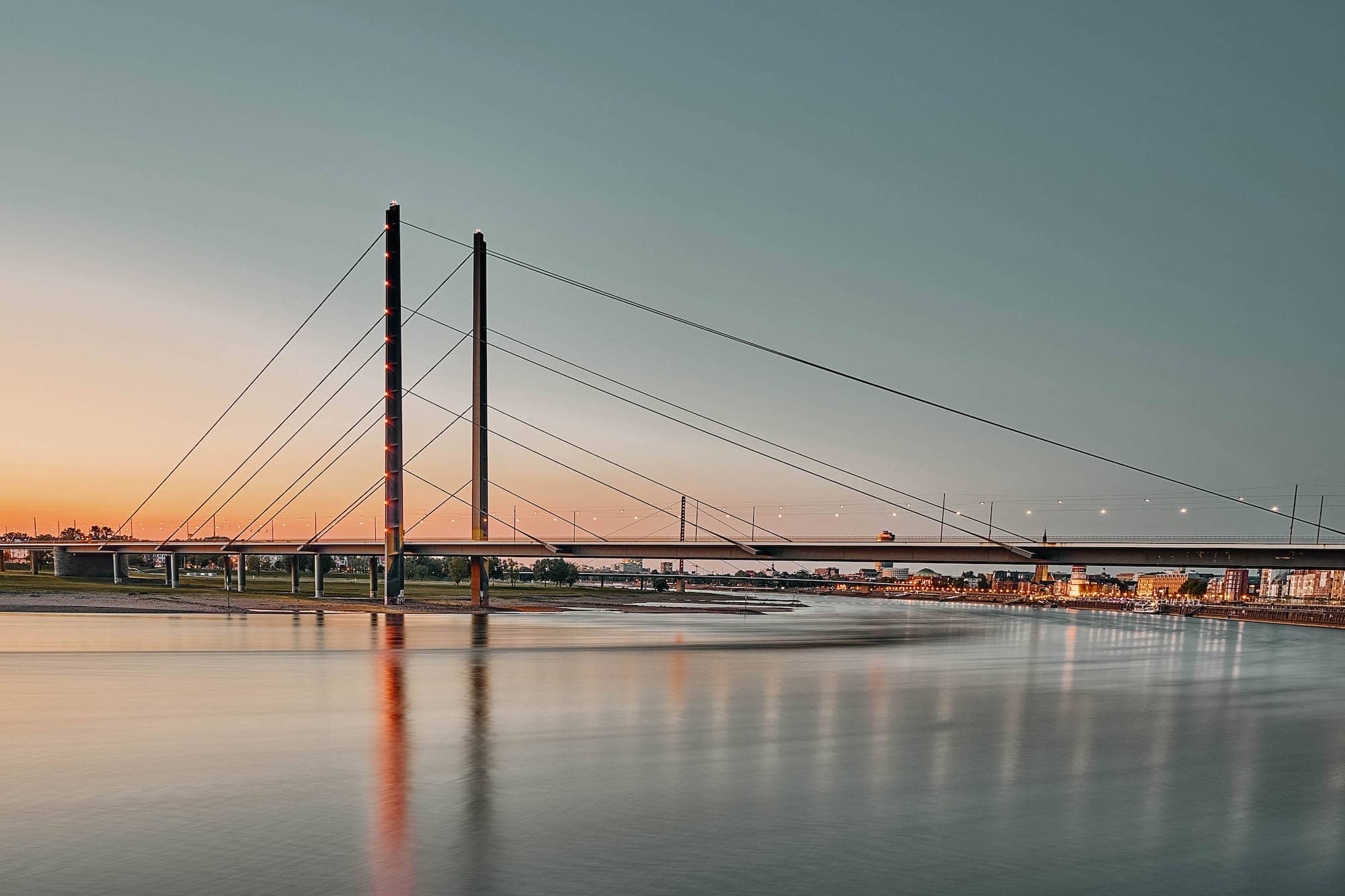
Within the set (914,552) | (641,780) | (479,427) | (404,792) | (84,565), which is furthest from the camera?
(84,565)

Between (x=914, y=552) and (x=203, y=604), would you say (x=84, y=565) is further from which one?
(x=914, y=552)

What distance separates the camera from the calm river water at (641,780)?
1091cm

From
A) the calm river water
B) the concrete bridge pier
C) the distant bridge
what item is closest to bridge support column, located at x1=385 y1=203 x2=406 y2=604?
the distant bridge

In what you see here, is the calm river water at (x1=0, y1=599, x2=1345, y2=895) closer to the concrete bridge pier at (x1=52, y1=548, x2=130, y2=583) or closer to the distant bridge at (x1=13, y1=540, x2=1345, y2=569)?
the distant bridge at (x1=13, y1=540, x2=1345, y2=569)

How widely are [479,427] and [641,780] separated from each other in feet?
203

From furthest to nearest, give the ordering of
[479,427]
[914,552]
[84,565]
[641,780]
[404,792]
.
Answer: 1. [84,565]
2. [479,427]
3. [914,552]
4. [641,780]
5. [404,792]

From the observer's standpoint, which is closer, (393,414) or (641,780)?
(641,780)

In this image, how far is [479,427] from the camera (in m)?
74.9

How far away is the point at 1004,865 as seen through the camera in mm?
11211

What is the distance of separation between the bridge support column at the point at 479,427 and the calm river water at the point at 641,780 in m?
36.1

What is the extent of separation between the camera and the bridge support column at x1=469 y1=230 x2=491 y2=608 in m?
73.2

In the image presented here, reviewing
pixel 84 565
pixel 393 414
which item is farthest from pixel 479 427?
pixel 84 565

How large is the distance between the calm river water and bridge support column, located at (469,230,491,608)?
36114mm

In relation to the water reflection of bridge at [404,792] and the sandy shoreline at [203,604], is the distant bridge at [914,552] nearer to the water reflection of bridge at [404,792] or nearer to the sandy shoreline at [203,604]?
the sandy shoreline at [203,604]
